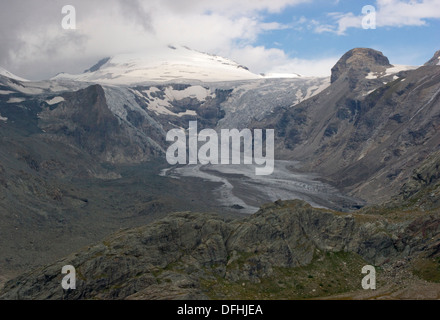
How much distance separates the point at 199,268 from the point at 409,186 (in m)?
46.9

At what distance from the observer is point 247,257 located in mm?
51812

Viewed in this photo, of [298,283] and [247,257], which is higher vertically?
[247,257]

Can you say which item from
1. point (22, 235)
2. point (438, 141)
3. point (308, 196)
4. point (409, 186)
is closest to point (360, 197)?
point (308, 196)

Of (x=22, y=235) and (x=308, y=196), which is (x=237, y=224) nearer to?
(x=22, y=235)

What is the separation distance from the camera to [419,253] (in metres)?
49.4

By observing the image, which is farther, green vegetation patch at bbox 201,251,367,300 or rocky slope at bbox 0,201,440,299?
rocky slope at bbox 0,201,440,299

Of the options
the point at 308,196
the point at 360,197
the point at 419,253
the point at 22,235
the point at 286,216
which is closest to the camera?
the point at 419,253

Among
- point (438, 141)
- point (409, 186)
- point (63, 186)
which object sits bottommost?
point (409, 186)

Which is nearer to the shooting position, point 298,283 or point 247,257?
point 298,283

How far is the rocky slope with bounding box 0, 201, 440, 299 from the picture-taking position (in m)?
47.2

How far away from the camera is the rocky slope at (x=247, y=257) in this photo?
47.2 meters

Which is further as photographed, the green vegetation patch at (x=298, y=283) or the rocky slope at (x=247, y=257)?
the rocky slope at (x=247, y=257)
